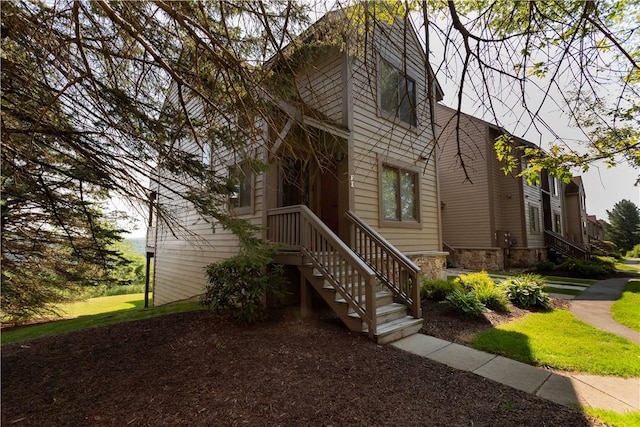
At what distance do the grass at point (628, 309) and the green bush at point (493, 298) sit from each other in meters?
1.93

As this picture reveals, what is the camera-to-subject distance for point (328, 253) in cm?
495

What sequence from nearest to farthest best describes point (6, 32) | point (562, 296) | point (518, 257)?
point (6, 32)
point (562, 296)
point (518, 257)

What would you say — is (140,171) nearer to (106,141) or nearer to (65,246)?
(106,141)

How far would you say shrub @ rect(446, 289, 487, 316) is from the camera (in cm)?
568

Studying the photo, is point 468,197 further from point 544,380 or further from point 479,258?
point 544,380

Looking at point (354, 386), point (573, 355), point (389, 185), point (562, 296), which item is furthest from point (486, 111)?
point (562, 296)

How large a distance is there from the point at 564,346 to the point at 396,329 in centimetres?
238

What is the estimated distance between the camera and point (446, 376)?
3.40 m

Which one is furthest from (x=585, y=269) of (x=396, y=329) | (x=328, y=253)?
(x=328, y=253)

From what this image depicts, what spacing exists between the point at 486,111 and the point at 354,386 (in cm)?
286

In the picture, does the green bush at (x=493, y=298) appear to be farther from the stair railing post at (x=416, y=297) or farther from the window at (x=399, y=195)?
the window at (x=399, y=195)

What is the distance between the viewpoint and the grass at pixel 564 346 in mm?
3719

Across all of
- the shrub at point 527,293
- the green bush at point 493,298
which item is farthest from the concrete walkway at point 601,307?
the green bush at point 493,298

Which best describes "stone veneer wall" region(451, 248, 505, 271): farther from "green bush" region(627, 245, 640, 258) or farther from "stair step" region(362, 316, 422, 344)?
"green bush" region(627, 245, 640, 258)
